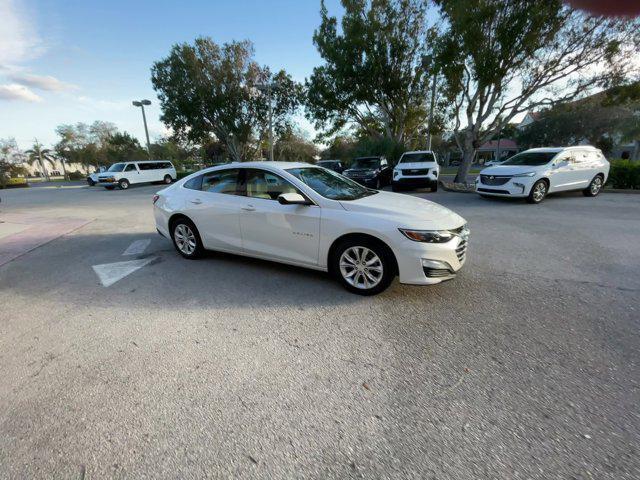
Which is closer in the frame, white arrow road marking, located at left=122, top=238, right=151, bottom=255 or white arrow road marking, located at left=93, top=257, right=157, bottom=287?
white arrow road marking, located at left=93, top=257, right=157, bottom=287

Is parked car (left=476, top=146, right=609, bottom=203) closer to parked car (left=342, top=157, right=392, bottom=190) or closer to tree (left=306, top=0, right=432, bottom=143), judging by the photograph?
parked car (left=342, top=157, right=392, bottom=190)

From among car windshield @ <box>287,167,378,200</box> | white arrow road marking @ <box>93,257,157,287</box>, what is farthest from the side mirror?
white arrow road marking @ <box>93,257,157,287</box>

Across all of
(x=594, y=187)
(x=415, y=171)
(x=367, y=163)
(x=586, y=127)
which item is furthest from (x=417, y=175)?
(x=586, y=127)

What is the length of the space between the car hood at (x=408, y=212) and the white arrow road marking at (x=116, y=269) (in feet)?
11.2

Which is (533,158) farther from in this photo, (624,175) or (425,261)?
(425,261)

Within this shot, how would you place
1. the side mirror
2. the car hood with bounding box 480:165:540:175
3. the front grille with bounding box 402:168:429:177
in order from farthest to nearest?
the front grille with bounding box 402:168:429:177 → the car hood with bounding box 480:165:540:175 → the side mirror

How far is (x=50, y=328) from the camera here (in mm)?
3121

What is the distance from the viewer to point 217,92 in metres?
26.3

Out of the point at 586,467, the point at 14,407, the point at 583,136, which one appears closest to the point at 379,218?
the point at 586,467

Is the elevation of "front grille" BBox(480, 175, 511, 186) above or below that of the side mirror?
below

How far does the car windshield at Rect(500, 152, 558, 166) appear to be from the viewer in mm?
9703

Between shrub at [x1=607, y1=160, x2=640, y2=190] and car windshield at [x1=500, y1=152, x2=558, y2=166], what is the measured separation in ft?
14.5

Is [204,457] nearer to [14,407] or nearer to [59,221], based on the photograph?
[14,407]

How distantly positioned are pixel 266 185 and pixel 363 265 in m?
1.77
